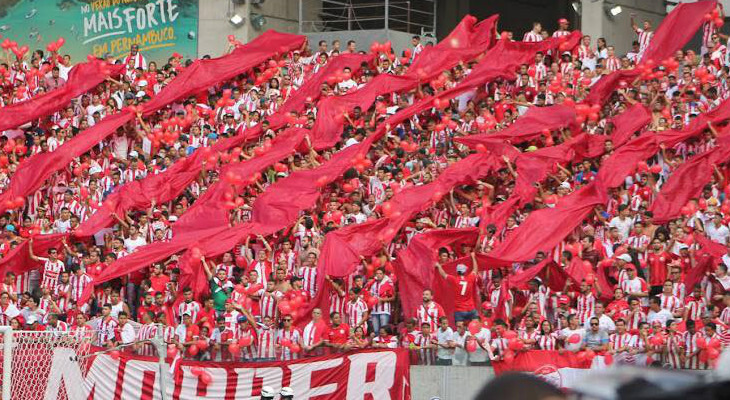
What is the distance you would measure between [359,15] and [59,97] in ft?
30.0

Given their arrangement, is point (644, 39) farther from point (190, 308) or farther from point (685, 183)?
point (190, 308)

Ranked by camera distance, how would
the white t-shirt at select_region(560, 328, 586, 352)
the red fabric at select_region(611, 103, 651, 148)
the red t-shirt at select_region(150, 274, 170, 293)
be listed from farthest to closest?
the red fabric at select_region(611, 103, 651, 148), the red t-shirt at select_region(150, 274, 170, 293), the white t-shirt at select_region(560, 328, 586, 352)

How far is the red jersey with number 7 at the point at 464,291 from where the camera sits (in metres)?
16.4

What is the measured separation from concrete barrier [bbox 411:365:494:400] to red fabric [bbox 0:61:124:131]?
12004 millimetres

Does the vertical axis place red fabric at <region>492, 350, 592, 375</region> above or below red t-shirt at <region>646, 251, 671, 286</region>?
below

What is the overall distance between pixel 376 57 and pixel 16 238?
23.8ft

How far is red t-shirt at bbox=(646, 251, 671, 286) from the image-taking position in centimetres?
1630

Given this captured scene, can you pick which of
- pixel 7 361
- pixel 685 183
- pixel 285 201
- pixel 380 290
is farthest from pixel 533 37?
pixel 7 361

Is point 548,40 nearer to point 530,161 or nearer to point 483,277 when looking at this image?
point 530,161

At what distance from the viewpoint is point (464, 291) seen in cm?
1648

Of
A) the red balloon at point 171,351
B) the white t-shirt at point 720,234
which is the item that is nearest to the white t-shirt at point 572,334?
the white t-shirt at point 720,234

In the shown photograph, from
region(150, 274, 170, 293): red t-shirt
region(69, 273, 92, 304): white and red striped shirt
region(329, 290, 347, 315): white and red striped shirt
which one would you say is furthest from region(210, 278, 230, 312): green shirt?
region(69, 273, 92, 304): white and red striped shirt

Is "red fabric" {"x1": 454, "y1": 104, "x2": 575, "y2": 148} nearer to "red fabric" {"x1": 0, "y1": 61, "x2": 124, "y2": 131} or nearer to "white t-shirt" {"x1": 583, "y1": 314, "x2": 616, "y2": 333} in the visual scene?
"white t-shirt" {"x1": 583, "y1": 314, "x2": 616, "y2": 333}

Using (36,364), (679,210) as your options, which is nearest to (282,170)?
(679,210)
